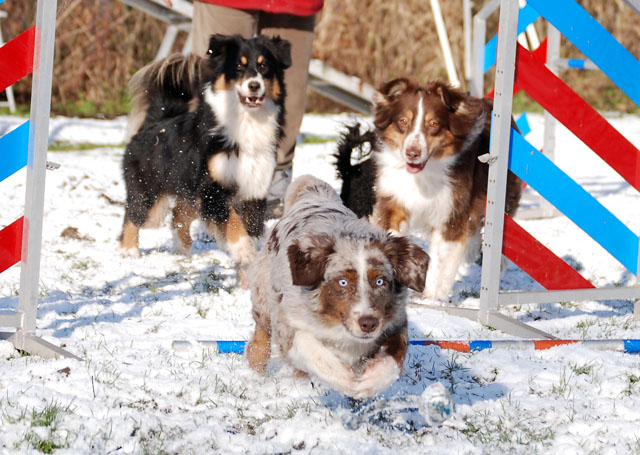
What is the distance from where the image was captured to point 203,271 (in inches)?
239

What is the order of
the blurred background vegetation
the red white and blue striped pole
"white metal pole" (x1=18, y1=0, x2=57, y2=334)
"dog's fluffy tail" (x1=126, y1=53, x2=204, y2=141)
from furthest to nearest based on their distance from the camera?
the blurred background vegetation
"dog's fluffy tail" (x1=126, y1=53, x2=204, y2=141)
the red white and blue striped pole
"white metal pole" (x1=18, y1=0, x2=57, y2=334)

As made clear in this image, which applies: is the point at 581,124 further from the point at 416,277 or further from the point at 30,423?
the point at 30,423

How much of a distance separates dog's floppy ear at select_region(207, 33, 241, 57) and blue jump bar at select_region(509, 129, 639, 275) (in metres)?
2.10

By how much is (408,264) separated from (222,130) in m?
3.03

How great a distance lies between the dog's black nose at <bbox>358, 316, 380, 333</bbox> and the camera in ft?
9.68

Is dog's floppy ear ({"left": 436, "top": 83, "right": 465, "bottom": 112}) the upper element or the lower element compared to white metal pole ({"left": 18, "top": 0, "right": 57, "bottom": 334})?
upper

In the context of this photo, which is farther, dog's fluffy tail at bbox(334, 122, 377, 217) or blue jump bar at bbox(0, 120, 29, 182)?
dog's fluffy tail at bbox(334, 122, 377, 217)

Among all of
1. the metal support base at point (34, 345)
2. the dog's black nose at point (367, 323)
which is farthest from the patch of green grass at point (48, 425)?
the dog's black nose at point (367, 323)

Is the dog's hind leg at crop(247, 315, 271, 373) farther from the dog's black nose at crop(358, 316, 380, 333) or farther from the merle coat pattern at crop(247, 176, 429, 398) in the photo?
the dog's black nose at crop(358, 316, 380, 333)

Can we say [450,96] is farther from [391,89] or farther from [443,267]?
[443,267]

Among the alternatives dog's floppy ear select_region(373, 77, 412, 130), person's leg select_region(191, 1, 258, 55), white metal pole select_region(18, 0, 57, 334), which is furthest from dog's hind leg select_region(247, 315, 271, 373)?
person's leg select_region(191, 1, 258, 55)

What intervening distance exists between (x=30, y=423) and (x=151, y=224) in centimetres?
366

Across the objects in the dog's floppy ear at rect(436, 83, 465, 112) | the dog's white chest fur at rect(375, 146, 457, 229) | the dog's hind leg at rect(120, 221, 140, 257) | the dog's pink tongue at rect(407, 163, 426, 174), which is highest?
the dog's floppy ear at rect(436, 83, 465, 112)

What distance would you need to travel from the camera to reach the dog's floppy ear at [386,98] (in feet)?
18.2
